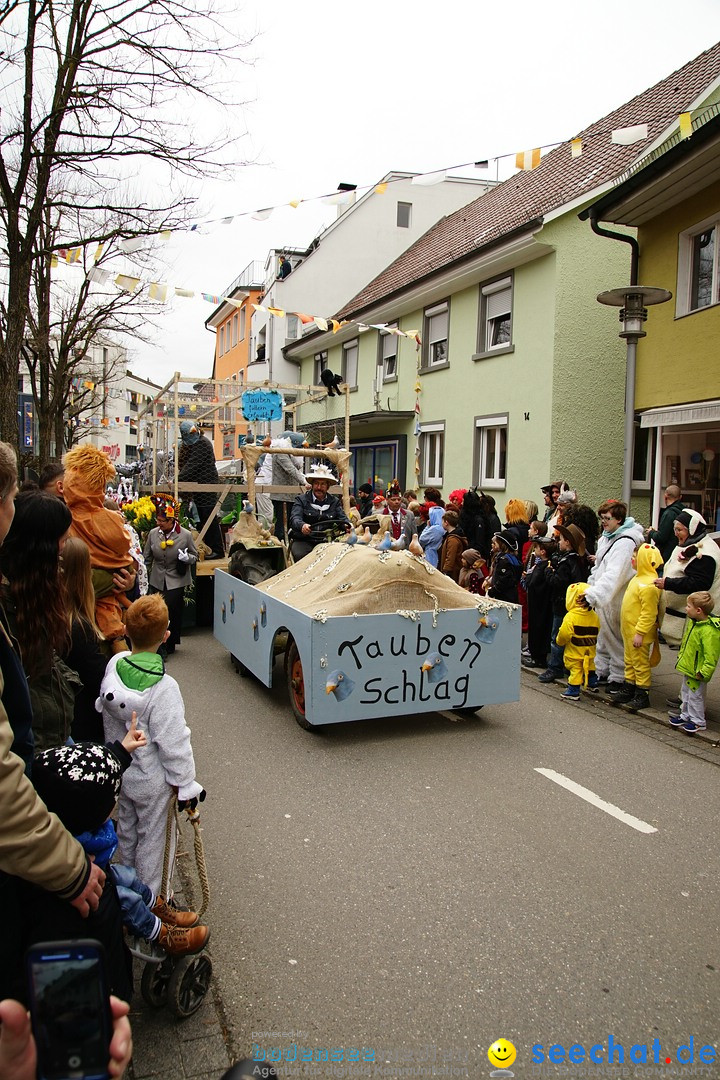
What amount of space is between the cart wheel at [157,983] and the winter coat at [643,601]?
5064 millimetres

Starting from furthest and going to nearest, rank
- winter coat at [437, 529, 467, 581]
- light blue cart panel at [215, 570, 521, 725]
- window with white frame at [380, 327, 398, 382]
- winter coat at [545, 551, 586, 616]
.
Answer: window with white frame at [380, 327, 398, 382]
winter coat at [437, 529, 467, 581]
winter coat at [545, 551, 586, 616]
light blue cart panel at [215, 570, 521, 725]

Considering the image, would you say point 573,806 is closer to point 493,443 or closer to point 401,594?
point 401,594

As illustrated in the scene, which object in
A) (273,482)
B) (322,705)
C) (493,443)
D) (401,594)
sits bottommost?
(322,705)

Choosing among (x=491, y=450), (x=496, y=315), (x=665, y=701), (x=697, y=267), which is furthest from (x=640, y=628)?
(x=496, y=315)

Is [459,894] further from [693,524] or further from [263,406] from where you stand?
[263,406]

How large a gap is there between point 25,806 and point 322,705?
152 inches

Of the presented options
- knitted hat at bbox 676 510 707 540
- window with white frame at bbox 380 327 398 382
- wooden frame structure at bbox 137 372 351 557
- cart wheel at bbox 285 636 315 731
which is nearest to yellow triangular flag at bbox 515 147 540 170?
wooden frame structure at bbox 137 372 351 557

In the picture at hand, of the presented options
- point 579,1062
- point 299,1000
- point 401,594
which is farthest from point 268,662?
point 579,1062

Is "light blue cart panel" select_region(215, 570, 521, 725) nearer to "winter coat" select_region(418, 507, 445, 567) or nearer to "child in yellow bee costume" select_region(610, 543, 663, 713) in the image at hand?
"child in yellow bee costume" select_region(610, 543, 663, 713)

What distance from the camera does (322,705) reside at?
17.7 feet

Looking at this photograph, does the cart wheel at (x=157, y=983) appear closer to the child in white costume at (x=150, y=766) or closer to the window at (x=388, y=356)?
the child in white costume at (x=150, y=766)

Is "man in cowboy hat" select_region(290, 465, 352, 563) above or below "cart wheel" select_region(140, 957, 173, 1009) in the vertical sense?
above

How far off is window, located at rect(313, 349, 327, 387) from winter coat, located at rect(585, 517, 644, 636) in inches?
774

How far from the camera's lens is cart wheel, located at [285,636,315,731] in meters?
5.89
